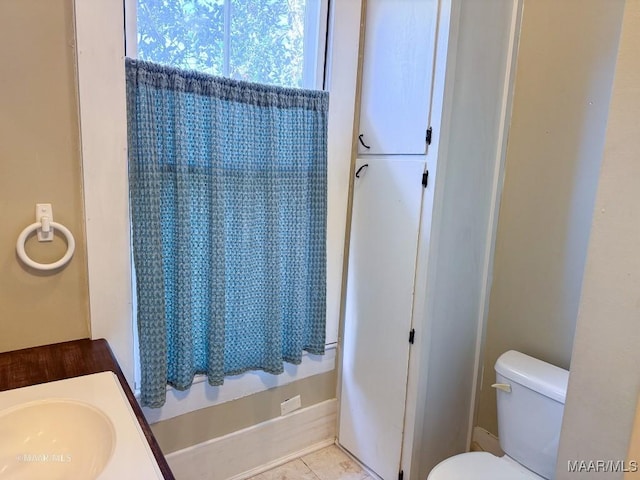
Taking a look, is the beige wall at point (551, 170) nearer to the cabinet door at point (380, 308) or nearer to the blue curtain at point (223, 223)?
the cabinet door at point (380, 308)

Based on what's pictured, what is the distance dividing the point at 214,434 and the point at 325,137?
1.32 meters

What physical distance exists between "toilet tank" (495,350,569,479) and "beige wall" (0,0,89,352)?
60.0 inches

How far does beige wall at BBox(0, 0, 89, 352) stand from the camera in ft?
3.84

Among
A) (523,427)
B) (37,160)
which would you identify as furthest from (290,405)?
(37,160)

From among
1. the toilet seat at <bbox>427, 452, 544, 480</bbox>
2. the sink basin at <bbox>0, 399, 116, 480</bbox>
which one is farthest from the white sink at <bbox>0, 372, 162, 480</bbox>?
the toilet seat at <bbox>427, 452, 544, 480</bbox>

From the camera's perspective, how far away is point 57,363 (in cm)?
118

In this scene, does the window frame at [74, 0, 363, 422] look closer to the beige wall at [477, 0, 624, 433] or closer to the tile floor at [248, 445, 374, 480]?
the tile floor at [248, 445, 374, 480]

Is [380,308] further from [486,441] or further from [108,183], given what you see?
[108,183]

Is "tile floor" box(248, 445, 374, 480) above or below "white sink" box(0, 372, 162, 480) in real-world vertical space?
below

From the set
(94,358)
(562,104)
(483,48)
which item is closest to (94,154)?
(94,358)

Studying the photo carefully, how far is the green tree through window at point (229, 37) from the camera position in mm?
1413

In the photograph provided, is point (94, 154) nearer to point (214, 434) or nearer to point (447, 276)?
point (214, 434)

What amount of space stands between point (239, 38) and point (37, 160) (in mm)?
815

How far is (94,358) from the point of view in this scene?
1221mm
